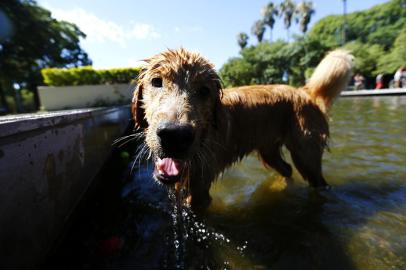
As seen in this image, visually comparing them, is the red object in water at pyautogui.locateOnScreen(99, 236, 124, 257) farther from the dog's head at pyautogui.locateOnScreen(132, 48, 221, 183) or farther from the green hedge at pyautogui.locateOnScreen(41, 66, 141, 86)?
the green hedge at pyautogui.locateOnScreen(41, 66, 141, 86)

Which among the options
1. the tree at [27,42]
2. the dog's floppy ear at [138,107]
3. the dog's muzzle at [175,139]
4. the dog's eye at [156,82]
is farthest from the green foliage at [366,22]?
the dog's muzzle at [175,139]

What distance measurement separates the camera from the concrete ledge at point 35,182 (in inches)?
76.6

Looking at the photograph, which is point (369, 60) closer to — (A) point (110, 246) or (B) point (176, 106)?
(B) point (176, 106)

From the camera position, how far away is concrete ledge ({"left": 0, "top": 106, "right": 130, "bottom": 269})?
1945mm

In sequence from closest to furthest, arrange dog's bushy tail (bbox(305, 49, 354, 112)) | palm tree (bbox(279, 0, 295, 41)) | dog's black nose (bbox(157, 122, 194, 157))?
1. dog's black nose (bbox(157, 122, 194, 157))
2. dog's bushy tail (bbox(305, 49, 354, 112))
3. palm tree (bbox(279, 0, 295, 41))

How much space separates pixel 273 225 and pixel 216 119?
1.59 metres

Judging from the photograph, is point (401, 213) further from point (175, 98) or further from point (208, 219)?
point (175, 98)

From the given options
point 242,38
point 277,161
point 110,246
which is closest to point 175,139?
point 110,246

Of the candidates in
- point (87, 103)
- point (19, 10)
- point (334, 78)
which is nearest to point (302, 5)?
point (19, 10)

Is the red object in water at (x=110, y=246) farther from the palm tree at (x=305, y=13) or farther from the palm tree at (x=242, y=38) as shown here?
the palm tree at (x=242, y=38)

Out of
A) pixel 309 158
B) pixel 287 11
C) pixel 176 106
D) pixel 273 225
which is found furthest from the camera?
pixel 287 11

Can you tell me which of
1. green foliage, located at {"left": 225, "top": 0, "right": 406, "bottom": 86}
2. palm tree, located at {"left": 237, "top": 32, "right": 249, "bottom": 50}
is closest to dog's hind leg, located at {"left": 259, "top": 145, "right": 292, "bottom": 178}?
green foliage, located at {"left": 225, "top": 0, "right": 406, "bottom": 86}

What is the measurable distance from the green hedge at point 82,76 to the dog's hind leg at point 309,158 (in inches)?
533

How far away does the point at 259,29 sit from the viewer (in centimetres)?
9362
